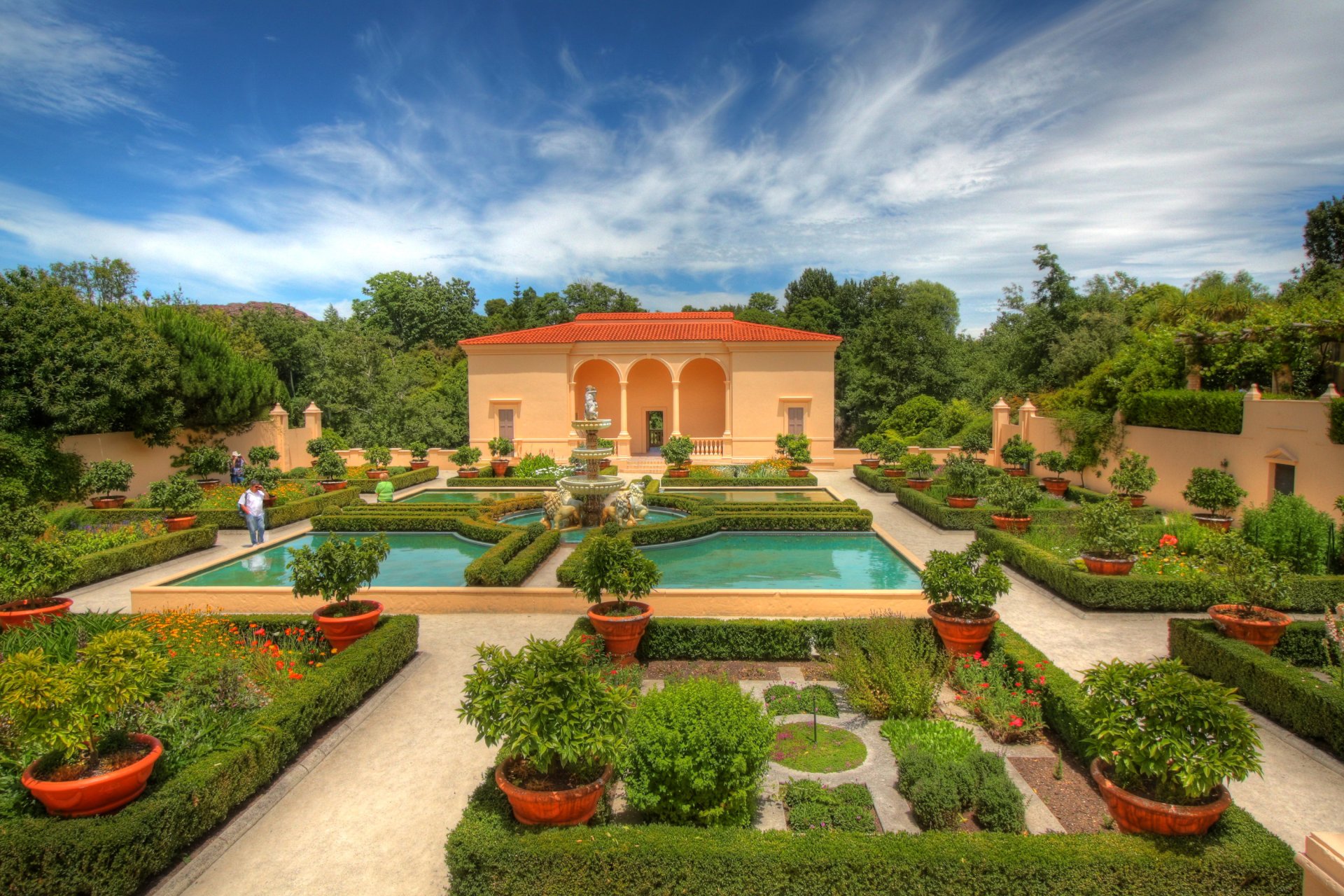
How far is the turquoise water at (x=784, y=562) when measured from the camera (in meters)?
12.6

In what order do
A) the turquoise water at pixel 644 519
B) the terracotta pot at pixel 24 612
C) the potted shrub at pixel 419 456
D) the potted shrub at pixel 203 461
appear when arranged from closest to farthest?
the terracotta pot at pixel 24 612
the turquoise water at pixel 644 519
the potted shrub at pixel 203 461
the potted shrub at pixel 419 456

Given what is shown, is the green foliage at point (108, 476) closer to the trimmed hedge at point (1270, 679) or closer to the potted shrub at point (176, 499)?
the potted shrub at point (176, 499)

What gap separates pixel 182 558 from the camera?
48.0ft

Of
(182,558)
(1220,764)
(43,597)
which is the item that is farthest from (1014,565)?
(182,558)

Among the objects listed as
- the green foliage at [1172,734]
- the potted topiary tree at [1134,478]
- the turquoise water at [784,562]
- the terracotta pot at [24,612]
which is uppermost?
the potted topiary tree at [1134,478]

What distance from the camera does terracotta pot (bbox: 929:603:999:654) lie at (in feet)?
26.4

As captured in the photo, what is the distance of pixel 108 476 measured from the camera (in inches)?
719

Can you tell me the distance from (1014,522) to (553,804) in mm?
13716

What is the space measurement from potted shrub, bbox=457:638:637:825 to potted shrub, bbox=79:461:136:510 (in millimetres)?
18524

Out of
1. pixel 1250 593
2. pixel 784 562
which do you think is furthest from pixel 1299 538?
pixel 784 562

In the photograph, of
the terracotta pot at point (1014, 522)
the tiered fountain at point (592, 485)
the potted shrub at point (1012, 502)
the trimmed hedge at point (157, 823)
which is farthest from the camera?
the tiered fountain at point (592, 485)

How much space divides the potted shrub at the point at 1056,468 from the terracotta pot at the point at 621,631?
17.4 meters

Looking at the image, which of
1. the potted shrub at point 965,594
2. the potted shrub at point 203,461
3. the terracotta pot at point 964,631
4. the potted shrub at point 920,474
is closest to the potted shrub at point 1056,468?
the potted shrub at point 920,474

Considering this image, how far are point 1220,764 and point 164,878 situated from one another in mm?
7133
